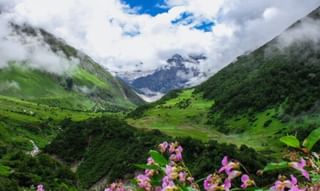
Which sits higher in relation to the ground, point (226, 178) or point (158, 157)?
point (158, 157)

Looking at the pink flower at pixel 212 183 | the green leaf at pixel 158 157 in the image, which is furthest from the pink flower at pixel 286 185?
the green leaf at pixel 158 157

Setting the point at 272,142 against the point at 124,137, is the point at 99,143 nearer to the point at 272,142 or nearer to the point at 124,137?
the point at 124,137

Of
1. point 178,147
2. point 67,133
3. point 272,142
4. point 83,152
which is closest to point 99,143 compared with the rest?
point 83,152

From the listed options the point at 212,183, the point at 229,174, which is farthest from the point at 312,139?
the point at 212,183

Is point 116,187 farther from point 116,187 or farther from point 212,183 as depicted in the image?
point 212,183

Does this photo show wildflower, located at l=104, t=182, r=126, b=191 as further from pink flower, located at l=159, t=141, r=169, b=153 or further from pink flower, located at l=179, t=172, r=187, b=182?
pink flower, located at l=179, t=172, r=187, b=182

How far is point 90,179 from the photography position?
456 feet

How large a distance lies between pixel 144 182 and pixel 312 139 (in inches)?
75.0

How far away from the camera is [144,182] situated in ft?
19.5

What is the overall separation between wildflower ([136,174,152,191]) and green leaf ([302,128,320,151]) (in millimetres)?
1755

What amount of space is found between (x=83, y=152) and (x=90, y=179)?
27.2 metres

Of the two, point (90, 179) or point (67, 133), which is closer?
point (90, 179)

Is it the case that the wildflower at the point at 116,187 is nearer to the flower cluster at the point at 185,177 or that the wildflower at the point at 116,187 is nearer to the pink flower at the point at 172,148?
the flower cluster at the point at 185,177

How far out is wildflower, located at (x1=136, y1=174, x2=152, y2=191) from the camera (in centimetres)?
596
